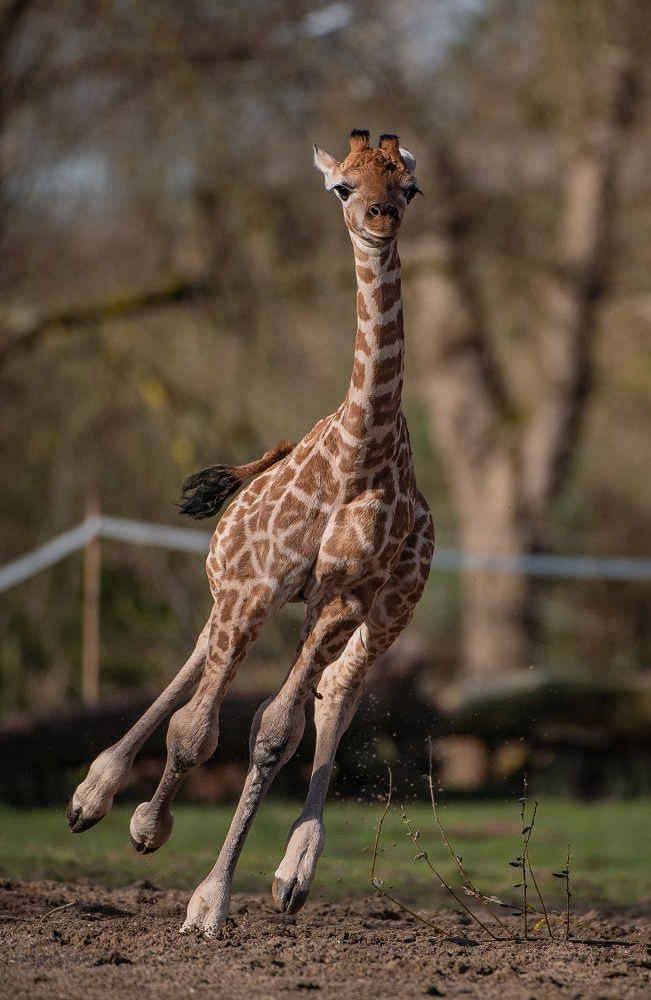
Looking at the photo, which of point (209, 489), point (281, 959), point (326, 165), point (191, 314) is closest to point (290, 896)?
point (281, 959)

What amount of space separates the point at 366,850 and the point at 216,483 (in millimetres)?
1863

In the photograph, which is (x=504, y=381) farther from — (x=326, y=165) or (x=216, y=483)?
(x=326, y=165)

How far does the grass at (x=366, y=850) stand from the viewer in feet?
21.3

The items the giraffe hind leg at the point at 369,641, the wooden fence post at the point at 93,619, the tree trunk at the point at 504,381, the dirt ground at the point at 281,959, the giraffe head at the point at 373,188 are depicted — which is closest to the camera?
the dirt ground at the point at 281,959

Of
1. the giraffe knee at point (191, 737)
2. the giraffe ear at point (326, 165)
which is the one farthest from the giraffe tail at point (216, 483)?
the giraffe ear at point (326, 165)

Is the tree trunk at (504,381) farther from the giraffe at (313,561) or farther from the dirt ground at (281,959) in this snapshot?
the giraffe at (313,561)

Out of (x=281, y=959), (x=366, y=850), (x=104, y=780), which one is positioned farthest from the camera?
(x=366, y=850)

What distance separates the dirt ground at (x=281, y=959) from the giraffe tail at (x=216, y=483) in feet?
5.19

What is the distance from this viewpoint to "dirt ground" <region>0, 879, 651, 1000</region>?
155 inches

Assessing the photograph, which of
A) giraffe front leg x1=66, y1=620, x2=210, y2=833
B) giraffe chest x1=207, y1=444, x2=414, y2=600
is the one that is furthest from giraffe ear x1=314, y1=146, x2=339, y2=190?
giraffe front leg x1=66, y1=620, x2=210, y2=833

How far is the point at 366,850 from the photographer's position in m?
6.00

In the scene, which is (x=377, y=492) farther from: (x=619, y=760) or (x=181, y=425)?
(x=619, y=760)

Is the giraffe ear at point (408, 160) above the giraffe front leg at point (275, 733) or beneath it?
above

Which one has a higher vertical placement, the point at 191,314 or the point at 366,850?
the point at 191,314
